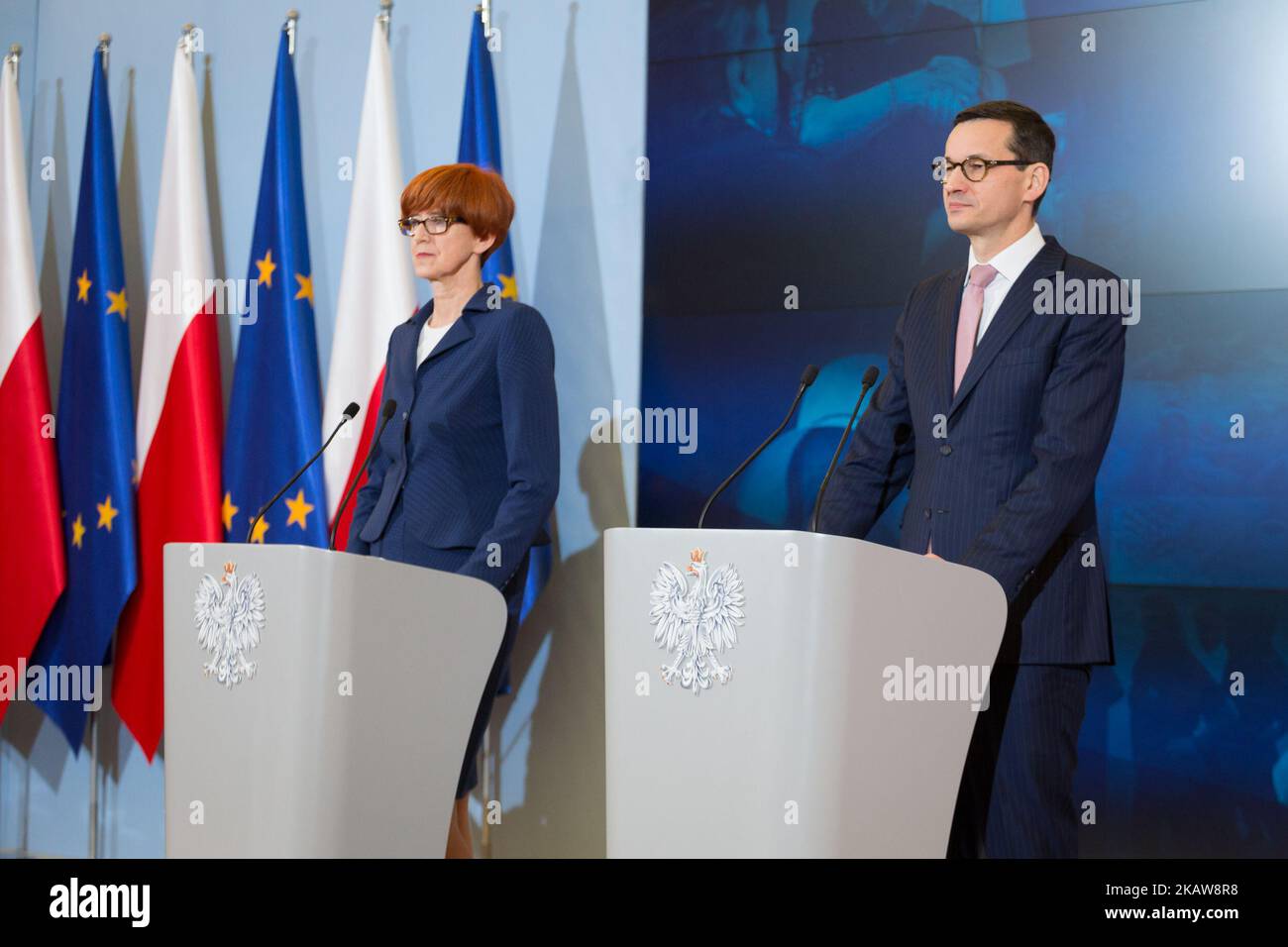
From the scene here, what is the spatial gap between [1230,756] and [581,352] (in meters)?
1.96

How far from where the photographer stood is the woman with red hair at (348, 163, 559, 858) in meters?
3.04

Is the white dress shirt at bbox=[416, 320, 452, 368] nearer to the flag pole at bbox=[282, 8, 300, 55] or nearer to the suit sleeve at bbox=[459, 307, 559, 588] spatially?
the suit sleeve at bbox=[459, 307, 559, 588]

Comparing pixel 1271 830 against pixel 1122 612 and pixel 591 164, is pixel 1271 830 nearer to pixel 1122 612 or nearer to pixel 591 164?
pixel 1122 612

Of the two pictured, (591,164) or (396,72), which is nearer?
(591,164)

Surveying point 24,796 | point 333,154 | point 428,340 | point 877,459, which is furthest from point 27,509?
point 877,459

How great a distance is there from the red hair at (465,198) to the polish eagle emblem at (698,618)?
1.42 metres

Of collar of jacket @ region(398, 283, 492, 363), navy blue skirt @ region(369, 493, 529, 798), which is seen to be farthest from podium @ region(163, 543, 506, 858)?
collar of jacket @ region(398, 283, 492, 363)

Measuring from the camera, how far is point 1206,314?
3281 mm

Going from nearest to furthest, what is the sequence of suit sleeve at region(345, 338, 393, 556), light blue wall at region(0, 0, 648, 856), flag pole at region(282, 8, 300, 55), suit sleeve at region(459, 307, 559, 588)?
1. suit sleeve at region(459, 307, 559, 588)
2. suit sleeve at region(345, 338, 393, 556)
3. light blue wall at region(0, 0, 648, 856)
4. flag pole at region(282, 8, 300, 55)

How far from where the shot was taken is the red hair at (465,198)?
3.25m

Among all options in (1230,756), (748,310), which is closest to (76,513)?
(748,310)

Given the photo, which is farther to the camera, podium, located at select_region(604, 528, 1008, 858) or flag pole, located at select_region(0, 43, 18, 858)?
flag pole, located at select_region(0, 43, 18, 858)

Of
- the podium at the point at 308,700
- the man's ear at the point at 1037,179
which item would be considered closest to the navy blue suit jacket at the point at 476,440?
the podium at the point at 308,700

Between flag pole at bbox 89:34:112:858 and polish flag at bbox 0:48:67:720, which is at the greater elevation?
polish flag at bbox 0:48:67:720
